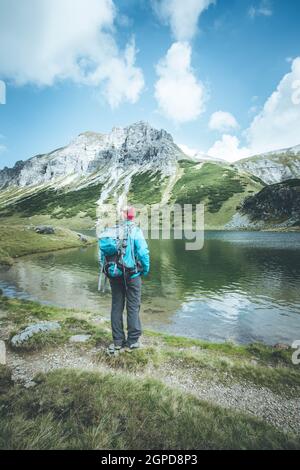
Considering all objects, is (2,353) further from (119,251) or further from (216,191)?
(216,191)

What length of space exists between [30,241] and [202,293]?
153ft

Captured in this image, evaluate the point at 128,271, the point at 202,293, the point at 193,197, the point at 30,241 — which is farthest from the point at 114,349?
the point at 193,197

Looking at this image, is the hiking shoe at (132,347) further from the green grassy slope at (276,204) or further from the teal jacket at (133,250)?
the green grassy slope at (276,204)

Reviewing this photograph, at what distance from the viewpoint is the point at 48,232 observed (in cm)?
6938

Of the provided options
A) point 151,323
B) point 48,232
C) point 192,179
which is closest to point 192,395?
A: point 151,323

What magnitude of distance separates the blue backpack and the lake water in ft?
24.4

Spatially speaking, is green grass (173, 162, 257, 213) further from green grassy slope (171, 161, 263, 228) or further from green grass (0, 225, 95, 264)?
green grass (0, 225, 95, 264)

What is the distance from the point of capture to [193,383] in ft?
26.2

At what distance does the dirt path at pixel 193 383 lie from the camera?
671 cm

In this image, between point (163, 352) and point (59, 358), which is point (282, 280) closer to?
point (163, 352)

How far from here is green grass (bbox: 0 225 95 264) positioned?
50619 mm

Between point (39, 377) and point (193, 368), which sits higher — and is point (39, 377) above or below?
above

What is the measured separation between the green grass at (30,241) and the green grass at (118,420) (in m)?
41.4

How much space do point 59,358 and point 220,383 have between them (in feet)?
17.7
